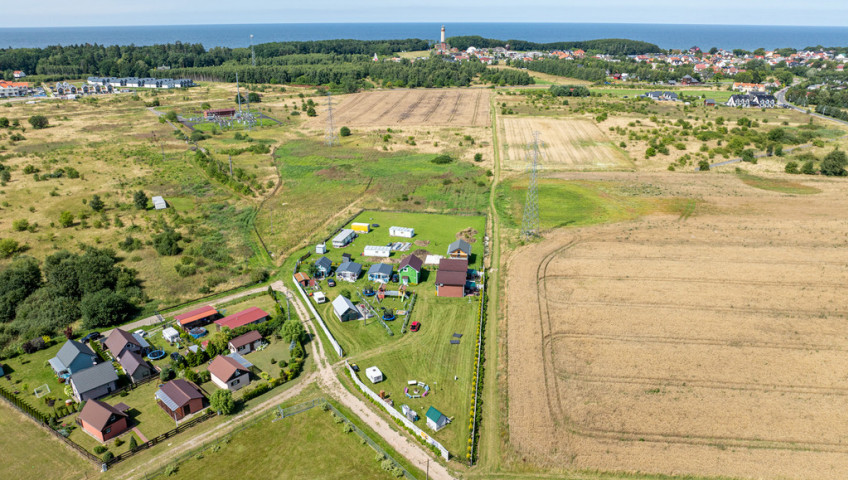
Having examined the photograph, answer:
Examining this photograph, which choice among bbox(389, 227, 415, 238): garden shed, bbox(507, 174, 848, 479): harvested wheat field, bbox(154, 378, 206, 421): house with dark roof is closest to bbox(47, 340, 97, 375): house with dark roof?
bbox(154, 378, 206, 421): house with dark roof

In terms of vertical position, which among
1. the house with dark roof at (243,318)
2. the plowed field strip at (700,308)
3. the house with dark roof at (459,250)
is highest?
the house with dark roof at (459,250)

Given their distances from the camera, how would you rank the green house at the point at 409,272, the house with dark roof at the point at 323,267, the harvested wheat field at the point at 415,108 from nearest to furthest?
the green house at the point at 409,272, the house with dark roof at the point at 323,267, the harvested wheat field at the point at 415,108

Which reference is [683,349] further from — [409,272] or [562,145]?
[562,145]

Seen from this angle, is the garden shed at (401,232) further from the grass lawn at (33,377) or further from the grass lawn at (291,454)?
the grass lawn at (33,377)

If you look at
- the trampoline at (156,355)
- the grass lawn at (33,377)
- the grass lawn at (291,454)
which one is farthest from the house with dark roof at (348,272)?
the grass lawn at (33,377)

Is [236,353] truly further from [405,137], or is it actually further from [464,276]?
[405,137]

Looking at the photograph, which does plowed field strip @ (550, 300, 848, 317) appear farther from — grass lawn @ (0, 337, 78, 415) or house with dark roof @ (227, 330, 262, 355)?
grass lawn @ (0, 337, 78, 415)

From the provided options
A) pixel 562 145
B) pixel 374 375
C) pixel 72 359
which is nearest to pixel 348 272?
pixel 374 375
